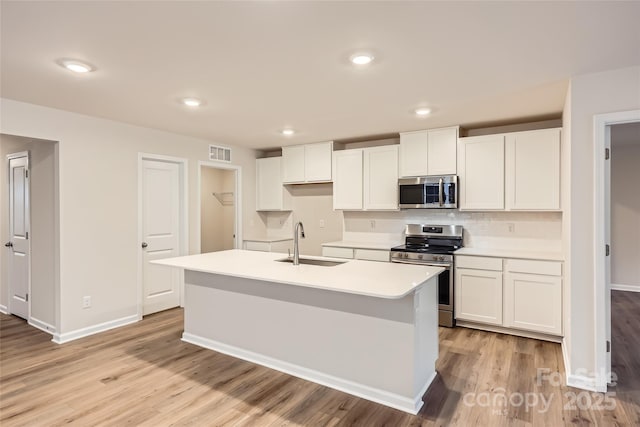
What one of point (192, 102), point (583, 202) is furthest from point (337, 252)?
point (583, 202)

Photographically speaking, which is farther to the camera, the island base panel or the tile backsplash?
the tile backsplash

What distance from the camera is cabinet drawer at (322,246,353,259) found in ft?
15.6

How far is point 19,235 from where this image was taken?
426cm

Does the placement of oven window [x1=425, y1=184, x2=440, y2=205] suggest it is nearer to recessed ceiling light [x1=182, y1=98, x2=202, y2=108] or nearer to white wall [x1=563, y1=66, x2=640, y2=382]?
white wall [x1=563, y1=66, x2=640, y2=382]

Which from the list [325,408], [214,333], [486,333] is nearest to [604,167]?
[486,333]

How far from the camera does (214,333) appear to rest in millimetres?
3400

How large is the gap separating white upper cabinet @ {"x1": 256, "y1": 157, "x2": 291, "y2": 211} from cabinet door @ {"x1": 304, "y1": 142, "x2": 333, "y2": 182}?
1.88ft

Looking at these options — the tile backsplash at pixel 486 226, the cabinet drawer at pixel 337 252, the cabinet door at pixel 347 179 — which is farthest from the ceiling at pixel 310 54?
the cabinet drawer at pixel 337 252

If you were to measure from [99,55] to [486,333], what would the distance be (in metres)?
4.21

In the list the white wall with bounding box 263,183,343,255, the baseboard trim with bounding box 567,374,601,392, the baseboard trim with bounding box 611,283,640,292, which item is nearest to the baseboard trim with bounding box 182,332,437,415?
the baseboard trim with bounding box 567,374,601,392

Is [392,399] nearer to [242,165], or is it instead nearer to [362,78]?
[362,78]

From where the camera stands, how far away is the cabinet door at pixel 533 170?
12.0 feet

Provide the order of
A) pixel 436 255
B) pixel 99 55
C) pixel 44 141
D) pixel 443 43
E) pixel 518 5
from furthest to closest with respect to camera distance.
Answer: pixel 436 255 < pixel 44 141 < pixel 99 55 < pixel 443 43 < pixel 518 5

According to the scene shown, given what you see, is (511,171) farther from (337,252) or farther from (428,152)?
(337,252)
